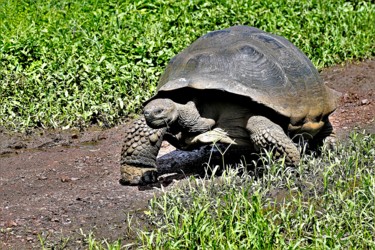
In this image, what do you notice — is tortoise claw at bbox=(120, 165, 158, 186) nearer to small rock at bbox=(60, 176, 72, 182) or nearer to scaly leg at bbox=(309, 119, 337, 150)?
small rock at bbox=(60, 176, 72, 182)

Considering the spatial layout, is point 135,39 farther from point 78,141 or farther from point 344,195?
point 344,195

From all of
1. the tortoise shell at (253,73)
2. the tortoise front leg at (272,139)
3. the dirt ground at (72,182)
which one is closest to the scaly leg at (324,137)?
the tortoise shell at (253,73)

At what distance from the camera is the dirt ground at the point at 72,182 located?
211 inches

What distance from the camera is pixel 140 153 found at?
6188 millimetres

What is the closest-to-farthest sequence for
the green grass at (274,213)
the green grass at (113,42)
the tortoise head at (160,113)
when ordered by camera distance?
1. the green grass at (274,213)
2. the tortoise head at (160,113)
3. the green grass at (113,42)

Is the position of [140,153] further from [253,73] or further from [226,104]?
[253,73]

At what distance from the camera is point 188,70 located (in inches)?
242

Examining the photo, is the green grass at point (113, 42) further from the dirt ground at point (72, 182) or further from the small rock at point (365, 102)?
the small rock at point (365, 102)

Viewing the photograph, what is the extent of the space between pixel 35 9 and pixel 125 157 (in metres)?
5.22

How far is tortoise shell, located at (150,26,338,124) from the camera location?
5.99m

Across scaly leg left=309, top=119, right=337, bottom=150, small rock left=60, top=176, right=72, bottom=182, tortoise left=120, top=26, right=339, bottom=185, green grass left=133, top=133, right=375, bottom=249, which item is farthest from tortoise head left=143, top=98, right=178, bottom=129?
scaly leg left=309, top=119, right=337, bottom=150

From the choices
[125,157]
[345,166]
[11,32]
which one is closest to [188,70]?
[125,157]

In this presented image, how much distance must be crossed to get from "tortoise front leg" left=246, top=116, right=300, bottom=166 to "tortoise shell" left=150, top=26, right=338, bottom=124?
146mm

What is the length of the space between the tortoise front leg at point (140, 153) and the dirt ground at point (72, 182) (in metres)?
0.10
